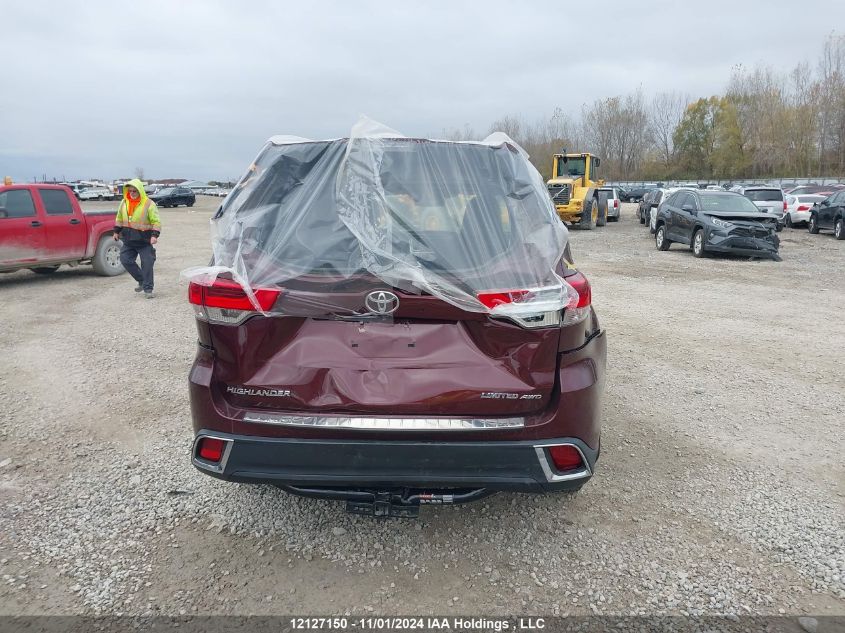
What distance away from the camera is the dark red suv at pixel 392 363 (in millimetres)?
2396

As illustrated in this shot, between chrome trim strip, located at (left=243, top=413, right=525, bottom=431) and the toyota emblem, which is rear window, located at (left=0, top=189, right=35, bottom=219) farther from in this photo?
the toyota emblem

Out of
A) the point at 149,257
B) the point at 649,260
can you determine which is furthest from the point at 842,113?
the point at 149,257

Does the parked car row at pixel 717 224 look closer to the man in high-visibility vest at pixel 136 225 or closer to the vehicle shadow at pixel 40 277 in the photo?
the man in high-visibility vest at pixel 136 225

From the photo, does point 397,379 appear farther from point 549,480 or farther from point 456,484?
point 549,480

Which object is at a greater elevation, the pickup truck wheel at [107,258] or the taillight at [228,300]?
the taillight at [228,300]

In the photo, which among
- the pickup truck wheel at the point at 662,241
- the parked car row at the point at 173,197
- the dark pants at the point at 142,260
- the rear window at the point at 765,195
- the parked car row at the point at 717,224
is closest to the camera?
the dark pants at the point at 142,260

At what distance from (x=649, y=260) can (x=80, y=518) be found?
13.4 m

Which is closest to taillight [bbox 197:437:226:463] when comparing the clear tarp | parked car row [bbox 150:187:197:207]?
the clear tarp

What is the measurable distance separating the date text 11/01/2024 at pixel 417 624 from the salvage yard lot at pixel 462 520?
59mm

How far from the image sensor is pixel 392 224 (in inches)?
102

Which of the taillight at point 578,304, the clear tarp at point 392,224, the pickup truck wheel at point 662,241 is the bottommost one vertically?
the pickup truck wheel at point 662,241

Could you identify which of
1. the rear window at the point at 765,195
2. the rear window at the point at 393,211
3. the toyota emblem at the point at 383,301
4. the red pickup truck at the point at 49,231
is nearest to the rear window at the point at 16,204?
the red pickup truck at the point at 49,231

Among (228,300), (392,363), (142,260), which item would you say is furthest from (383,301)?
(142,260)

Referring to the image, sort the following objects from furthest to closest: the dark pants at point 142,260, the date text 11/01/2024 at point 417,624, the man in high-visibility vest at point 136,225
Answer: the dark pants at point 142,260
the man in high-visibility vest at point 136,225
the date text 11/01/2024 at point 417,624
